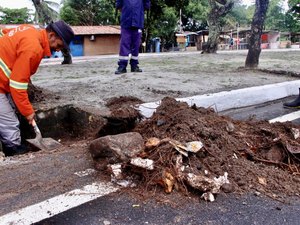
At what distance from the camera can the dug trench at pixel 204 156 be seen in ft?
7.77

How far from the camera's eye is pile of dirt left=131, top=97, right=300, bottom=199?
243 centimetres

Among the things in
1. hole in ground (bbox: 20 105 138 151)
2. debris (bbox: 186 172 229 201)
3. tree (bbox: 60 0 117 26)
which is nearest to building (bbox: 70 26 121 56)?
tree (bbox: 60 0 117 26)

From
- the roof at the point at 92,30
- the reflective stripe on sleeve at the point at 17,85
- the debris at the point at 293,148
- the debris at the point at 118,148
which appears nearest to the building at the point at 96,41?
the roof at the point at 92,30

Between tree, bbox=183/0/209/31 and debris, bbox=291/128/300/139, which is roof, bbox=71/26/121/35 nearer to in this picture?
tree, bbox=183/0/209/31

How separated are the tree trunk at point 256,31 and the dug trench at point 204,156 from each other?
461 cm

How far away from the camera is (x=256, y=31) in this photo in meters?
7.85

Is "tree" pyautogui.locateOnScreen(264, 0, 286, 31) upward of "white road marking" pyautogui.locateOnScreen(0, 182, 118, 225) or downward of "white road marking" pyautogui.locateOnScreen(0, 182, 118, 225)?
upward

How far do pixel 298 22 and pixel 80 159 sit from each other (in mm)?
51844

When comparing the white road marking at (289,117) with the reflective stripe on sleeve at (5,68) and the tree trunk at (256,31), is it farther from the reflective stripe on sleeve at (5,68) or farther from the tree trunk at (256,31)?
the tree trunk at (256,31)

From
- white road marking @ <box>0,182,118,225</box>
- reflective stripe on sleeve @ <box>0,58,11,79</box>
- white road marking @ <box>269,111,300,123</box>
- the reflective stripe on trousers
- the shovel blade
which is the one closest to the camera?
white road marking @ <box>0,182,118,225</box>

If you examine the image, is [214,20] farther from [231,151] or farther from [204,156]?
[204,156]

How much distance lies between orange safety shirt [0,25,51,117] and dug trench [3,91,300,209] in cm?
Answer: 79

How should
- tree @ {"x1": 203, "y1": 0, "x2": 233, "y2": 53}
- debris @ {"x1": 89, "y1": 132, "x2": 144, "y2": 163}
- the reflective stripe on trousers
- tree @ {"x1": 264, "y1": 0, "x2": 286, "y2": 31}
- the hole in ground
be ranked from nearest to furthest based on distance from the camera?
debris @ {"x1": 89, "y1": 132, "x2": 144, "y2": 163}, the reflective stripe on trousers, the hole in ground, tree @ {"x1": 203, "y1": 0, "x2": 233, "y2": 53}, tree @ {"x1": 264, "y1": 0, "x2": 286, "y2": 31}

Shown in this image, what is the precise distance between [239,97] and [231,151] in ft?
8.56
